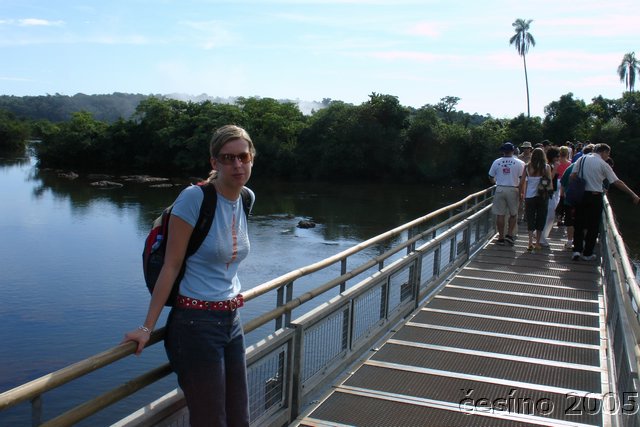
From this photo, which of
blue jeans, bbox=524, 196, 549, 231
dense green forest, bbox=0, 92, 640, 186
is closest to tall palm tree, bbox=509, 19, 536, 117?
dense green forest, bbox=0, 92, 640, 186

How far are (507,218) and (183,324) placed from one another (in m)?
10.4

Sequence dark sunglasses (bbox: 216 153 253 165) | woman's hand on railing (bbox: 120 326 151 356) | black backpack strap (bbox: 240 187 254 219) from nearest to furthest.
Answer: woman's hand on railing (bbox: 120 326 151 356) → dark sunglasses (bbox: 216 153 253 165) → black backpack strap (bbox: 240 187 254 219)

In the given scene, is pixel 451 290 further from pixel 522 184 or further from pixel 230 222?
pixel 230 222

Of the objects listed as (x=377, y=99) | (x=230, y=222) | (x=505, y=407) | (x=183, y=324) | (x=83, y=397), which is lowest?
(x=83, y=397)

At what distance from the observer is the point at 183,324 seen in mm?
2863

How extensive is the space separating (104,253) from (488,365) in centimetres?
2597

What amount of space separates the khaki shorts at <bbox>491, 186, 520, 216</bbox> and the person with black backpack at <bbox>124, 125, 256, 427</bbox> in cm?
842

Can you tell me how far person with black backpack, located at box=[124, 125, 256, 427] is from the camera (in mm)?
2809

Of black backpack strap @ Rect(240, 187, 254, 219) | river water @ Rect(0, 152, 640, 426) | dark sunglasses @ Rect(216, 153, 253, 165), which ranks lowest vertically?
river water @ Rect(0, 152, 640, 426)

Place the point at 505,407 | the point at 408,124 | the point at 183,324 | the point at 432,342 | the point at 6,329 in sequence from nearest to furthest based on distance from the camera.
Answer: the point at 183,324 → the point at 505,407 → the point at 432,342 → the point at 6,329 → the point at 408,124

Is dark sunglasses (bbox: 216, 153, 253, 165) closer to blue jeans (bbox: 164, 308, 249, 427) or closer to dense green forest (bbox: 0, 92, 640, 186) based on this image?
blue jeans (bbox: 164, 308, 249, 427)

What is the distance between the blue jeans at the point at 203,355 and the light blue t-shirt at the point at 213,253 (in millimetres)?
101

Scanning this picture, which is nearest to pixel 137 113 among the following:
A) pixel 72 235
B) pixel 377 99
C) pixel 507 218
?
pixel 377 99

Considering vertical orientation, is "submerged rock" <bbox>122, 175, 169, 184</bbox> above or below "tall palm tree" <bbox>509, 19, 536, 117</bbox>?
below
